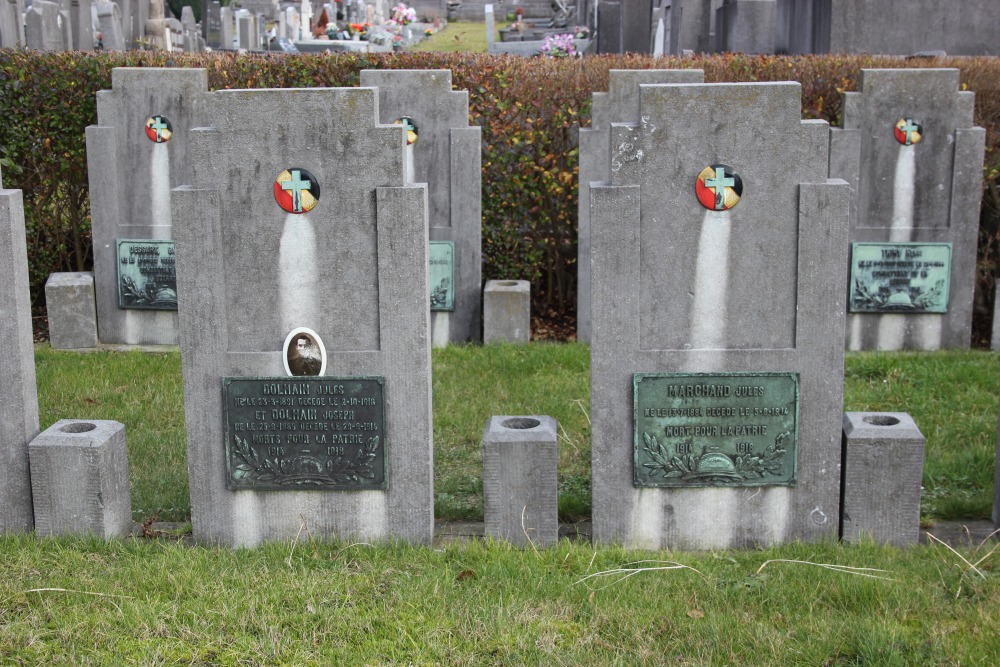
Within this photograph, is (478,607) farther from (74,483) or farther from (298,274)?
(74,483)

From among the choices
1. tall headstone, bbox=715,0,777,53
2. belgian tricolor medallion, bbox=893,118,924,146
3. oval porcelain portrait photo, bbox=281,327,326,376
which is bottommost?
oval porcelain portrait photo, bbox=281,327,326,376

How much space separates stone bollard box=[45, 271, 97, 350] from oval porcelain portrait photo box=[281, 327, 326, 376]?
180 inches

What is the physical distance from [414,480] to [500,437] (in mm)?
419

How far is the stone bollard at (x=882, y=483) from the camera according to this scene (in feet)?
16.4

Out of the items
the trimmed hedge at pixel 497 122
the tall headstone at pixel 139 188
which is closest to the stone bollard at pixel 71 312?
the tall headstone at pixel 139 188

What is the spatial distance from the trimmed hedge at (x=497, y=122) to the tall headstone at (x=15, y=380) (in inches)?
190

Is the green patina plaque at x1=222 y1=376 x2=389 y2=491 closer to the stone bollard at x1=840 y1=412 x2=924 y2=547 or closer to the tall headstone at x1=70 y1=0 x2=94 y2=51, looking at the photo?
the stone bollard at x1=840 y1=412 x2=924 y2=547

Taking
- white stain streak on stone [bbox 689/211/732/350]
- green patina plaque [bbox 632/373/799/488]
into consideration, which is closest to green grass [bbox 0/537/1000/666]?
green patina plaque [bbox 632/373/799/488]

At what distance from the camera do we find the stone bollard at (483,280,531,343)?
896 centimetres

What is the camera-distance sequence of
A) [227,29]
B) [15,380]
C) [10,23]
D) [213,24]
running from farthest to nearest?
[213,24] → [227,29] → [10,23] → [15,380]

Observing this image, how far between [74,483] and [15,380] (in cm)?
53

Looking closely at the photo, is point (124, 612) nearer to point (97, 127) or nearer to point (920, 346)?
point (97, 127)

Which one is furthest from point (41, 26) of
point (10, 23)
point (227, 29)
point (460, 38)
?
point (460, 38)

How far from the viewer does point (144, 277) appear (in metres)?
9.04
